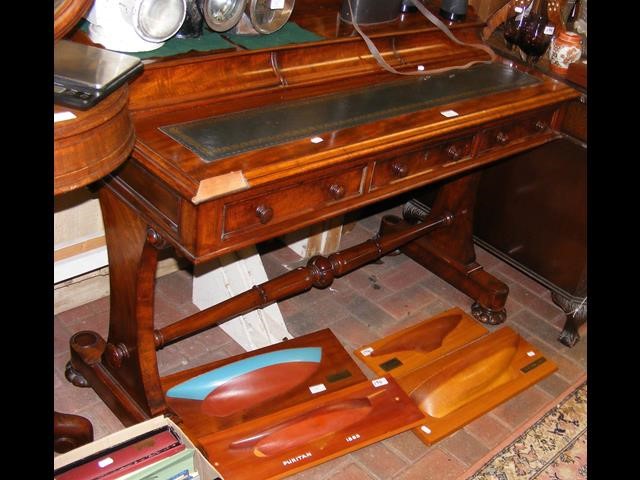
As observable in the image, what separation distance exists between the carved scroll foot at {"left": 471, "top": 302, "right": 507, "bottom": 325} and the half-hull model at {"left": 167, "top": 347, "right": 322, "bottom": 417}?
888 millimetres

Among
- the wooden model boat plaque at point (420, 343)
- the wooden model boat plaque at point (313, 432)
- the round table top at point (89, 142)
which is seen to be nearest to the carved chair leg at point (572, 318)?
the wooden model boat plaque at point (420, 343)

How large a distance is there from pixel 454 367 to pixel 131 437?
1.40 m

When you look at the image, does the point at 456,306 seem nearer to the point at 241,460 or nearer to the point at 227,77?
the point at 241,460

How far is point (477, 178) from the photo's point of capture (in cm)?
330

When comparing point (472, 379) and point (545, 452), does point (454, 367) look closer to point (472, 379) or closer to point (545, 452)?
point (472, 379)

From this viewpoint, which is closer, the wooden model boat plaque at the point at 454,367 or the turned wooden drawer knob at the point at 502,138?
the turned wooden drawer knob at the point at 502,138

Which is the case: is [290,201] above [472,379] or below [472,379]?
above

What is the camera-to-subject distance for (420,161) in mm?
2404

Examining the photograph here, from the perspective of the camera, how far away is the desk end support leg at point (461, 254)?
3.36m

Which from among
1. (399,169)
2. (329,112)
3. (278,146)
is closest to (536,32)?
(399,169)

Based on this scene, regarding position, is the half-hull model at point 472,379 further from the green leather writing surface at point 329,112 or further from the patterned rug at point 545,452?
the green leather writing surface at point 329,112

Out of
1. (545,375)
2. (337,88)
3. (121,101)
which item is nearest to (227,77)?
(337,88)

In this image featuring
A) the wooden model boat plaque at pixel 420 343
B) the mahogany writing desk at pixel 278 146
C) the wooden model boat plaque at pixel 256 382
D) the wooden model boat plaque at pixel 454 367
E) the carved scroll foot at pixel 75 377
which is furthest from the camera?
the wooden model boat plaque at pixel 420 343

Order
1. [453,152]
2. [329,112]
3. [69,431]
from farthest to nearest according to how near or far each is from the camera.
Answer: [453,152], [69,431], [329,112]
